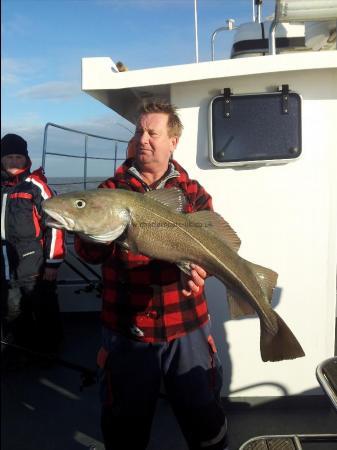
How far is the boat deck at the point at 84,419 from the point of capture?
3.45m

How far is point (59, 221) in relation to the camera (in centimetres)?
195

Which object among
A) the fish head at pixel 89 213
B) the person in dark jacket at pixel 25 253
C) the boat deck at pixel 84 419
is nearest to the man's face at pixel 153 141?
the fish head at pixel 89 213

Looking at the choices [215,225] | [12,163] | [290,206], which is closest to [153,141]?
[215,225]

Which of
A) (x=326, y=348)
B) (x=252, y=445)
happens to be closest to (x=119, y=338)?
(x=252, y=445)

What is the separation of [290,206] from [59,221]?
2178 mm

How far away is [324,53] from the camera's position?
126 inches

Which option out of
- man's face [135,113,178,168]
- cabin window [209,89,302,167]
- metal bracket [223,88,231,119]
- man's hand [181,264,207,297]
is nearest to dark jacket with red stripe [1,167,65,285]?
cabin window [209,89,302,167]

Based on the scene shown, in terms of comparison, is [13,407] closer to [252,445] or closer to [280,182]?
[252,445]

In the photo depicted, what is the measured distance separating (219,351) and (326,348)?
900 mm

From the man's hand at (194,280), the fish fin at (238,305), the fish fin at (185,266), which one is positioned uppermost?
the fish fin at (185,266)

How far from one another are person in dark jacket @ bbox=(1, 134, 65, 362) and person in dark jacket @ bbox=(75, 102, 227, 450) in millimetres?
2324

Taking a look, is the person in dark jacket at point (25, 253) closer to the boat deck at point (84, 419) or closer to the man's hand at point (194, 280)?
the boat deck at point (84, 419)

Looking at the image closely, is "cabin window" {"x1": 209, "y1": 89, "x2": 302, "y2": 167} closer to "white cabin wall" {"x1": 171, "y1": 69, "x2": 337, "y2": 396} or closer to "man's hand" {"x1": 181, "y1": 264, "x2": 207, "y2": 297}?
"white cabin wall" {"x1": 171, "y1": 69, "x2": 337, "y2": 396}

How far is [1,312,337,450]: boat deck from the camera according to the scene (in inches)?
136
